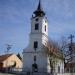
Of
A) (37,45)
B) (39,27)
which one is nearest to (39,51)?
(37,45)

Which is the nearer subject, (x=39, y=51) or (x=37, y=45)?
(x=39, y=51)

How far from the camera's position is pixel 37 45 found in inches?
2297

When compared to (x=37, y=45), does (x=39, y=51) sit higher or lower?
lower

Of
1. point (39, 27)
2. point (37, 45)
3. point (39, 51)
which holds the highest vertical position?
point (39, 27)

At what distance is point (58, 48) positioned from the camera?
55250mm

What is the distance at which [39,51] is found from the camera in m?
57.3

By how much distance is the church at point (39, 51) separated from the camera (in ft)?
186

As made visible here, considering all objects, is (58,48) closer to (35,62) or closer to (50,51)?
(50,51)

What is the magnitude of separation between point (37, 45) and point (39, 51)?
182 centimetres

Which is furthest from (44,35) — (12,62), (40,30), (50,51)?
(12,62)

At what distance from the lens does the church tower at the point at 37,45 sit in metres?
57.1

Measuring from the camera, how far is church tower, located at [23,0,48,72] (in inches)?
2248

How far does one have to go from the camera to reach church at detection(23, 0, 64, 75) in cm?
5659

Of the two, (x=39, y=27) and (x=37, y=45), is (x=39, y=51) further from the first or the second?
(x=39, y=27)
